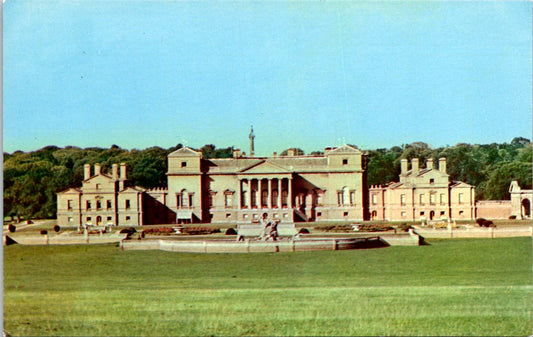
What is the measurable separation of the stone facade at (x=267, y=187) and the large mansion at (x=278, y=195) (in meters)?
0.04

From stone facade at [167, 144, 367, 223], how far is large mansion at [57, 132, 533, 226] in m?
0.04

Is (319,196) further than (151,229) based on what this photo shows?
Yes

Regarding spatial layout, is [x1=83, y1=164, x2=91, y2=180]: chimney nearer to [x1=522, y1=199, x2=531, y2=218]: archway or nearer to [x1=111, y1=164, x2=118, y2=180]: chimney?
[x1=111, y1=164, x2=118, y2=180]: chimney

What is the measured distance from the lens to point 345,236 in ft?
70.8

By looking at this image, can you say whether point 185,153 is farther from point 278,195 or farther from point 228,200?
point 278,195

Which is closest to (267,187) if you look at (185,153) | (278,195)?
(278,195)

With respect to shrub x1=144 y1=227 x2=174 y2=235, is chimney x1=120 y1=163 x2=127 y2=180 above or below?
above

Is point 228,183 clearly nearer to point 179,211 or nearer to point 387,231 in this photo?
point 179,211

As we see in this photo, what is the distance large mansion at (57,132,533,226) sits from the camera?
2070 cm

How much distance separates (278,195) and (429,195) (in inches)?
318

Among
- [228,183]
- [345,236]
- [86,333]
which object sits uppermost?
[228,183]

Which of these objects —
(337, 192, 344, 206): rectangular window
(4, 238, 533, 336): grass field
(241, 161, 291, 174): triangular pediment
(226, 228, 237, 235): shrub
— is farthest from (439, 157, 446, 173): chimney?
(241, 161, 291, 174): triangular pediment

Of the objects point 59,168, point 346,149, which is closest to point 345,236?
point 346,149

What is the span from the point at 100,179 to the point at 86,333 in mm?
8155
